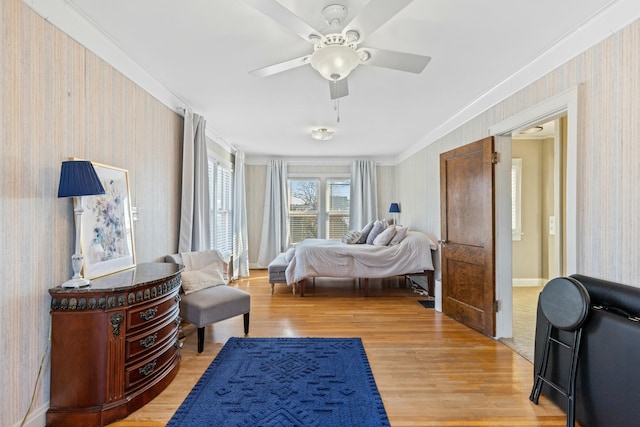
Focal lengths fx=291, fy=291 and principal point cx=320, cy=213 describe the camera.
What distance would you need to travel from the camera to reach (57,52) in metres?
1.80

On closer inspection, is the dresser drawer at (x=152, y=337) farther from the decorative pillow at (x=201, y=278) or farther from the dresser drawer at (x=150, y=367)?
the decorative pillow at (x=201, y=278)

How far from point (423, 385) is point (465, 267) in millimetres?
1643

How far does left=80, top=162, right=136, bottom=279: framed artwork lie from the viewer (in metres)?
1.99

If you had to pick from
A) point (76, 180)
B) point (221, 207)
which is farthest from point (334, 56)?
point (221, 207)

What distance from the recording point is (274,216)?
675 centimetres

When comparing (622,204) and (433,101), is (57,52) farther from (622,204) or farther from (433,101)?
(622,204)

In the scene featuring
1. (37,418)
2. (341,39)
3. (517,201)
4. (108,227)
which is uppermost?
(341,39)

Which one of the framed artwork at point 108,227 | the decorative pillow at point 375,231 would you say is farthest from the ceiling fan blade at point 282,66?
the decorative pillow at point 375,231

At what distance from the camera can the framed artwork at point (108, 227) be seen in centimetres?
199

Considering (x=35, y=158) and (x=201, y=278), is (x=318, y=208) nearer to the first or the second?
(x=201, y=278)

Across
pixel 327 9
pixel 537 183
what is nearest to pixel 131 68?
pixel 327 9

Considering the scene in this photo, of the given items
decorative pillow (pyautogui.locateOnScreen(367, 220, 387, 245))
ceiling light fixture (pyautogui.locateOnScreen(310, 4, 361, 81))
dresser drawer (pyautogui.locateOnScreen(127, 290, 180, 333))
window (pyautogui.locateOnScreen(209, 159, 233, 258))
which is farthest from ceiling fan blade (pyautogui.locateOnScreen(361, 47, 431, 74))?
decorative pillow (pyautogui.locateOnScreen(367, 220, 387, 245))

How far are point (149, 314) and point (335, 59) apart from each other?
2095 mm

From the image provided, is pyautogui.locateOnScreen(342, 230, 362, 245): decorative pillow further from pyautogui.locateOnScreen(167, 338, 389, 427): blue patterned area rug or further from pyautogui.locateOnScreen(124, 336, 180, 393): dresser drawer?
pyautogui.locateOnScreen(124, 336, 180, 393): dresser drawer
